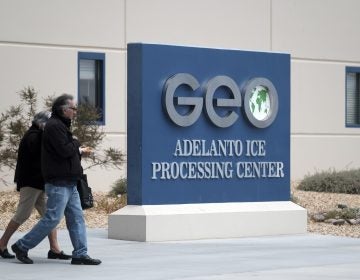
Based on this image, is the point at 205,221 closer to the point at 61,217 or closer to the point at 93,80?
the point at 61,217

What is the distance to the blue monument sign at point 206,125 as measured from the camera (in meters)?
17.3

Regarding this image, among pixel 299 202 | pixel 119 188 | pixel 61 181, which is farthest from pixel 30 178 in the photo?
pixel 299 202

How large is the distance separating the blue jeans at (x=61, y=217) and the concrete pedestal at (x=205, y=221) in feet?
9.38

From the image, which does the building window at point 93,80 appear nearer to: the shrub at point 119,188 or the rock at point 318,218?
the shrub at point 119,188

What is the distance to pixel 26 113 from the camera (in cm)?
2448

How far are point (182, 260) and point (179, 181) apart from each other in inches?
116

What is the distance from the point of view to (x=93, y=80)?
86.9 feet

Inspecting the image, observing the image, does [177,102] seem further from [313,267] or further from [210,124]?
[313,267]

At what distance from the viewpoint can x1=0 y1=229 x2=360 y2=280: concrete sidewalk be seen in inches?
530

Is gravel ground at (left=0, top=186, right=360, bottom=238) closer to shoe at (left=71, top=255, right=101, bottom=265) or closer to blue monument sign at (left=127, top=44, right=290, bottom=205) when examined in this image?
blue monument sign at (left=127, top=44, right=290, bottom=205)

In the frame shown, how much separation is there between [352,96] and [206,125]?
1401 centimetres

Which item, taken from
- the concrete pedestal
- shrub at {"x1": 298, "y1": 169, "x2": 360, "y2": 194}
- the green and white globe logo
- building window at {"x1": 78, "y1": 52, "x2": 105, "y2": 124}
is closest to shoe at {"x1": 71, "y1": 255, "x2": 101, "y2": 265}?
the concrete pedestal

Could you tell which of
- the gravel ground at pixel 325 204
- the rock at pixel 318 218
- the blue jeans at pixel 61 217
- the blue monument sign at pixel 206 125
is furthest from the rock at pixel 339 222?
the blue jeans at pixel 61 217

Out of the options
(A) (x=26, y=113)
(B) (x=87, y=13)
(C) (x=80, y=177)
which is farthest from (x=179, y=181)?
(B) (x=87, y=13)
